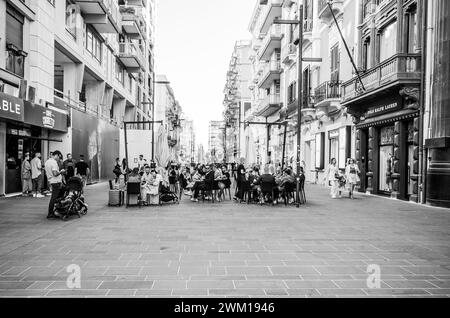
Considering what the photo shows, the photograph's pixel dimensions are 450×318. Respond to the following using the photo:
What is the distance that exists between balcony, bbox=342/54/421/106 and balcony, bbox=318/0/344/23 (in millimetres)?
5809

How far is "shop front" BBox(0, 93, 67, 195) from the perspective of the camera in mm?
14711

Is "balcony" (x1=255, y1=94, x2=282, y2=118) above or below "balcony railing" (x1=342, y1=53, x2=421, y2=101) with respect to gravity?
above

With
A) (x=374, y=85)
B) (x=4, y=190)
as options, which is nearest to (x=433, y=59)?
(x=374, y=85)

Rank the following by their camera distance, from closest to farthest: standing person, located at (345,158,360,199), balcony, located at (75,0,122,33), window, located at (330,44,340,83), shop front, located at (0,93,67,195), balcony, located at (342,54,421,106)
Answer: shop front, located at (0,93,67,195)
balcony, located at (342,54,421,106)
standing person, located at (345,158,360,199)
window, located at (330,44,340,83)
balcony, located at (75,0,122,33)

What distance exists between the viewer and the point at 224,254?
6660 mm

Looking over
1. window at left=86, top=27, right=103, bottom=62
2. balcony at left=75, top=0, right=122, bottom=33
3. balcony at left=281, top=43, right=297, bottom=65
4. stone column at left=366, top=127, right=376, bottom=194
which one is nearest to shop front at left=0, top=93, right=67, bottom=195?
balcony at left=75, top=0, right=122, bottom=33

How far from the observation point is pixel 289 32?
33500 millimetres

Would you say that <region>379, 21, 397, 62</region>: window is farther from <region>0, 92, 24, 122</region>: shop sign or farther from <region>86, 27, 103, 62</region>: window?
A: <region>86, 27, 103, 62</region>: window

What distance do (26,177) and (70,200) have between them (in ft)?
21.7

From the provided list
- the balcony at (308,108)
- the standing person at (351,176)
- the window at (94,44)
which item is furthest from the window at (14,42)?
the balcony at (308,108)

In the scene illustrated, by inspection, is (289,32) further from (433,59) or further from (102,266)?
(102,266)

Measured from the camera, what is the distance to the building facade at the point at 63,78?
16047mm

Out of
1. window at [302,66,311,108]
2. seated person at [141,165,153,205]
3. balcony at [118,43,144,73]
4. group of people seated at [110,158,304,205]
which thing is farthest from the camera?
balcony at [118,43,144,73]

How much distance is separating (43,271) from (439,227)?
8.69 m
